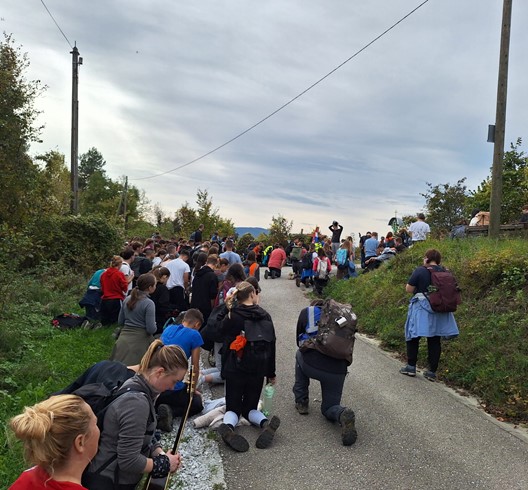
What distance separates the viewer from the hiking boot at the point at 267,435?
4.35m

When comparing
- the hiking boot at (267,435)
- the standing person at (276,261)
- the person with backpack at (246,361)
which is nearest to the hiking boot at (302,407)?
the person with backpack at (246,361)

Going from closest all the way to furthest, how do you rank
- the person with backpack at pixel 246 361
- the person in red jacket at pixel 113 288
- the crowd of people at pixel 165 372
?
the crowd of people at pixel 165 372 → the person with backpack at pixel 246 361 → the person in red jacket at pixel 113 288

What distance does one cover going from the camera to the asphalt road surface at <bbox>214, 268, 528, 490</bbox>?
379 cm

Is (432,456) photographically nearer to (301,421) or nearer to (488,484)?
(488,484)

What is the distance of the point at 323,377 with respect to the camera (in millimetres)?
4789

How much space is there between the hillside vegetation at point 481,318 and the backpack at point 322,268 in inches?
87.1

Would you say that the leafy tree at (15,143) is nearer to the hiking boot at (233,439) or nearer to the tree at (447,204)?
the hiking boot at (233,439)

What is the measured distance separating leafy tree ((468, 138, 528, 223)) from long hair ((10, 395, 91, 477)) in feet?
55.4

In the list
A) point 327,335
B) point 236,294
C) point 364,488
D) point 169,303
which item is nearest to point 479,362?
point 327,335

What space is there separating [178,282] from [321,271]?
6663mm

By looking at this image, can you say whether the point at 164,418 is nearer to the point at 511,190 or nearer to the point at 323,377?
the point at 323,377

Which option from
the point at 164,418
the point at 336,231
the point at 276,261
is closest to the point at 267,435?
the point at 164,418

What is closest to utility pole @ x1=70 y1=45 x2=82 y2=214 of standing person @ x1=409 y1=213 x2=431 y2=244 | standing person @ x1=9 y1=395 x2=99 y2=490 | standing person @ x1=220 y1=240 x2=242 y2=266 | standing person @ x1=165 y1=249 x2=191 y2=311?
standing person @ x1=220 y1=240 x2=242 y2=266

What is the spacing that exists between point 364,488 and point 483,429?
1.98 m
